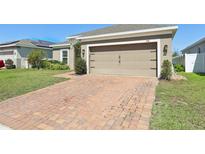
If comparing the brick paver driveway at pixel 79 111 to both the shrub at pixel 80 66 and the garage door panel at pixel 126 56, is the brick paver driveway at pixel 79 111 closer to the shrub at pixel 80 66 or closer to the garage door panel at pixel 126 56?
the garage door panel at pixel 126 56

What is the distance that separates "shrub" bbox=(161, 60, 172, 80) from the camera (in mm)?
9313

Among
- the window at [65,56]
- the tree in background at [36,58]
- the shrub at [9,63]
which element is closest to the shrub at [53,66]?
the tree in background at [36,58]

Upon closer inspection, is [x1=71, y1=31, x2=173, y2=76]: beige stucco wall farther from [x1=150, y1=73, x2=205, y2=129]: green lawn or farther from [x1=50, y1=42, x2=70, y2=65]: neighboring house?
[x1=50, y1=42, x2=70, y2=65]: neighboring house

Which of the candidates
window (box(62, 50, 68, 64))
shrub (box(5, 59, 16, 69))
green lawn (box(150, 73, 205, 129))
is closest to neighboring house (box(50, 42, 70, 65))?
window (box(62, 50, 68, 64))

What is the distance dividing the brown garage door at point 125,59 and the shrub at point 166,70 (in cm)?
72

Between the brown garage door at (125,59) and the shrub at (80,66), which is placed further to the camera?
the shrub at (80,66)

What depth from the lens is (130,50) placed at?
10.9 meters

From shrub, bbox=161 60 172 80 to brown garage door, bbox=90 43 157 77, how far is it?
0.72 metres

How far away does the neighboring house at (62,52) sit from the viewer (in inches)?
723

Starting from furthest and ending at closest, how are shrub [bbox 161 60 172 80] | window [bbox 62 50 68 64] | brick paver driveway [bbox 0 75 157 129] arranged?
window [bbox 62 50 68 64] → shrub [bbox 161 60 172 80] → brick paver driveway [bbox 0 75 157 129]
